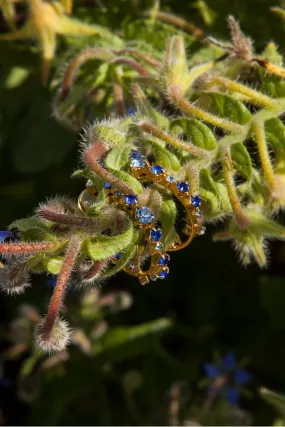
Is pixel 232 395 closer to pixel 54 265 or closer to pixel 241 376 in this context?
pixel 241 376

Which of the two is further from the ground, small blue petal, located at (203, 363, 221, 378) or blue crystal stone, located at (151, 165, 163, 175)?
blue crystal stone, located at (151, 165, 163, 175)

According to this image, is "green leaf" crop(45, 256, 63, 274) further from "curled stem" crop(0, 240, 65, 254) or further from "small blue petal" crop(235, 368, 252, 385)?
"small blue petal" crop(235, 368, 252, 385)

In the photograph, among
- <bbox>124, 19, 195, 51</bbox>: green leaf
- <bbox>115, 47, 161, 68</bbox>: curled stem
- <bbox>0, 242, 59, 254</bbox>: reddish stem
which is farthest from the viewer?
<bbox>124, 19, 195, 51</bbox>: green leaf

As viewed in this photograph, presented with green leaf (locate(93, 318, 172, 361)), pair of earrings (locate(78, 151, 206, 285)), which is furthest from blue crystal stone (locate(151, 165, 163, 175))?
green leaf (locate(93, 318, 172, 361))

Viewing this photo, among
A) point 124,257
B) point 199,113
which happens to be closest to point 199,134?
point 199,113

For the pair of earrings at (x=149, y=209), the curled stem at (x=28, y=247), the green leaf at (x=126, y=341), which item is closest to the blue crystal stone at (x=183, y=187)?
the pair of earrings at (x=149, y=209)

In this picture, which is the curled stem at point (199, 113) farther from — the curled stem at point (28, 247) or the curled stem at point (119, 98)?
the curled stem at point (28, 247)

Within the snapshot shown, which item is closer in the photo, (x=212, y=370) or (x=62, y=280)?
(x=62, y=280)

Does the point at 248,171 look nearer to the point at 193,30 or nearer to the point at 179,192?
the point at 179,192
